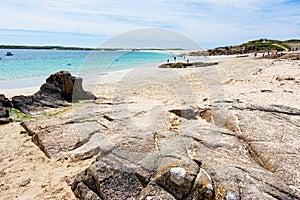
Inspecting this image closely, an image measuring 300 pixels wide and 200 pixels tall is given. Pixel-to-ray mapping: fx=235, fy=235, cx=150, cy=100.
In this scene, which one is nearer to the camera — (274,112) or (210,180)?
(210,180)

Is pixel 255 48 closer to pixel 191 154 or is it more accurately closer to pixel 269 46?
pixel 269 46

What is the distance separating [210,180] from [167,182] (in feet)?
2.17

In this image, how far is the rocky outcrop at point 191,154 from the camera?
3.59 m

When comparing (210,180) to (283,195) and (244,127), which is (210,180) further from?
(244,127)

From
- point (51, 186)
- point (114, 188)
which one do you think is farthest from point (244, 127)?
point (51, 186)

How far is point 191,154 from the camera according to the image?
445 cm

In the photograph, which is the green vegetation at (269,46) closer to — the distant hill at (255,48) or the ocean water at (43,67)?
the distant hill at (255,48)

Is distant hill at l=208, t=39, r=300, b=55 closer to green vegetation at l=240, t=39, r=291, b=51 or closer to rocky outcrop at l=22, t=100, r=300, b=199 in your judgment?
green vegetation at l=240, t=39, r=291, b=51

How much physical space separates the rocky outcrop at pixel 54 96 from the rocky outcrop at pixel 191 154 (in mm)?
5057

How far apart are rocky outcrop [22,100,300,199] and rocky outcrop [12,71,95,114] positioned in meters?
5.06

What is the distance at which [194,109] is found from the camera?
8141 mm

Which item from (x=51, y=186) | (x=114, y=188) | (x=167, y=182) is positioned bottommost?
(x=51, y=186)

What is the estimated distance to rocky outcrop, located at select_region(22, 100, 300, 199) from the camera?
11.8 feet

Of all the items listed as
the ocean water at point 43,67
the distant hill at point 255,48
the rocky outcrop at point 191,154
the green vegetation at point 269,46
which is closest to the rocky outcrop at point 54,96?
the rocky outcrop at point 191,154
